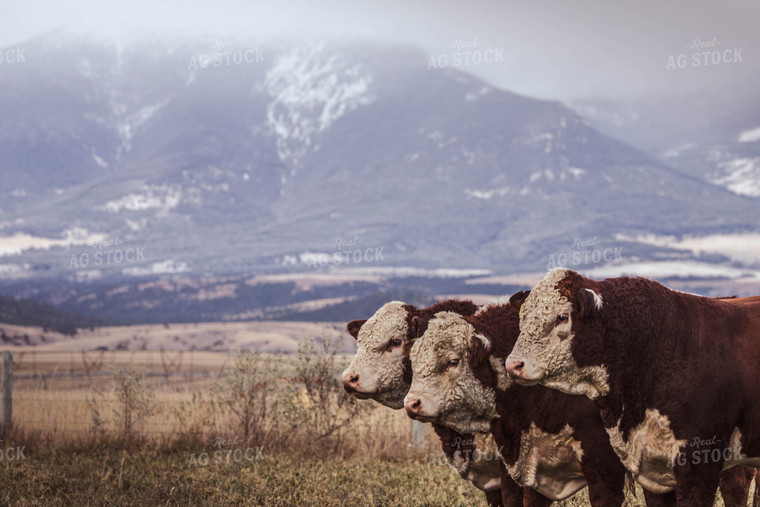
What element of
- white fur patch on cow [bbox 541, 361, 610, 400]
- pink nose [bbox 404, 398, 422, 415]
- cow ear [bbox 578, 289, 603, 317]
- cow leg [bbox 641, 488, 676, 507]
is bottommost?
cow leg [bbox 641, 488, 676, 507]

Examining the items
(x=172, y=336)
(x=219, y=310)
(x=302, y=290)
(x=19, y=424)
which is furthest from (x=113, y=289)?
(x=19, y=424)

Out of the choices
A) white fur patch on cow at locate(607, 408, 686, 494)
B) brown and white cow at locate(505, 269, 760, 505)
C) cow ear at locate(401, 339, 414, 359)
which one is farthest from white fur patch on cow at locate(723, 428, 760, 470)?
→ cow ear at locate(401, 339, 414, 359)

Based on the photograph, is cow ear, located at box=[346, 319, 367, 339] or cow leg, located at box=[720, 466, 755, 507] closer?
cow ear, located at box=[346, 319, 367, 339]

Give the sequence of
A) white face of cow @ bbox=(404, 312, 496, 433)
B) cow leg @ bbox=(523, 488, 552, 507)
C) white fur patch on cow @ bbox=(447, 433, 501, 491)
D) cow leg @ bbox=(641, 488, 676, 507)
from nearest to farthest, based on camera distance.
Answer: cow leg @ bbox=(641, 488, 676, 507)
white face of cow @ bbox=(404, 312, 496, 433)
cow leg @ bbox=(523, 488, 552, 507)
white fur patch on cow @ bbox=(447, 433, 501, 491)

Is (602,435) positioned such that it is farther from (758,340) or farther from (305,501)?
(305,501)

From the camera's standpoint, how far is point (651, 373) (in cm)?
676

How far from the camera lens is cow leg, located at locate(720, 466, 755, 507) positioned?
9211mm

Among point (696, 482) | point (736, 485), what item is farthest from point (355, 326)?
point (736, 485)

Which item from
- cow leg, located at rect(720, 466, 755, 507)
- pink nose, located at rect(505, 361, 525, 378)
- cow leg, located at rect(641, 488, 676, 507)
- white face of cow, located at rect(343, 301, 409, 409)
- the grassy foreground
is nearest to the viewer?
pink nose, located at rect(505, 361, 525, 378)

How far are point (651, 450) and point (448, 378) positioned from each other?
60.4 inches

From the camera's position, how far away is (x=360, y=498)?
10.9m

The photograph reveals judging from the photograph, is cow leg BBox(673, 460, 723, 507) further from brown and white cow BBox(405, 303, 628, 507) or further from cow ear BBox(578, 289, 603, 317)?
cow ear BBox(578, 289, 603, 317)

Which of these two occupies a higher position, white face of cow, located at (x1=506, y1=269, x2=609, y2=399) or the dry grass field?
white face of cow, located at (x1=506, y1=269, x2=609, y2=399)

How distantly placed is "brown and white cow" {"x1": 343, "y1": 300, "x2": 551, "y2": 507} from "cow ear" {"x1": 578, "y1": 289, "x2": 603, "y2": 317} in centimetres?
151
